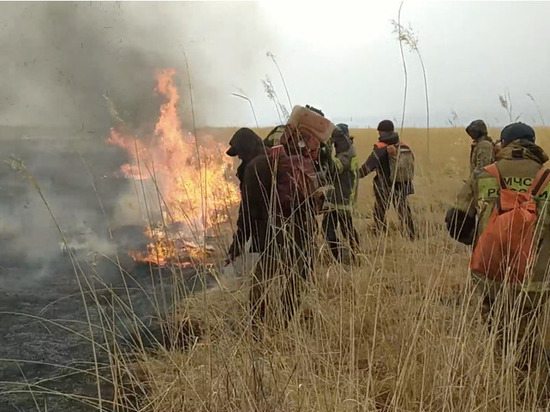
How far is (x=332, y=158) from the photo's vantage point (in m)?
5.46

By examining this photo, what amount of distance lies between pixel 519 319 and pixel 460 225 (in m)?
1.30

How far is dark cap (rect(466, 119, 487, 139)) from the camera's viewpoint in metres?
6.65

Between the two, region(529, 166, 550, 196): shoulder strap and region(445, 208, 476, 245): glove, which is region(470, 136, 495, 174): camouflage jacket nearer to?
region(445, 208, 476, 245): glove

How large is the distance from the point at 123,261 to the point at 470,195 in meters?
5.24

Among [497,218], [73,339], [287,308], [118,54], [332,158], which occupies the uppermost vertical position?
[118,54]

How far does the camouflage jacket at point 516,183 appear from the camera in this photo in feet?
10.4

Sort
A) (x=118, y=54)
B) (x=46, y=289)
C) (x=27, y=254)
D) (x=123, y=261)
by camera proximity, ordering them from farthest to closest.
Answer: (x=118, y=54)
(x=27, y=254)
(x=123, y=261)
(x=46, y=289)

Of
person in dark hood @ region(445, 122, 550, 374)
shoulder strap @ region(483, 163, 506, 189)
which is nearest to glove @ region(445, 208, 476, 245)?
person in dark hood @ region(445, 122, 550, 374)

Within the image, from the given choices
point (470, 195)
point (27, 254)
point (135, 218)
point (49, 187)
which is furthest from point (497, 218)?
point (49, 187)

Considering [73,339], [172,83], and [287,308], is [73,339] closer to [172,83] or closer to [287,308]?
[287,308]

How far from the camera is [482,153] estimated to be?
21.7 ft

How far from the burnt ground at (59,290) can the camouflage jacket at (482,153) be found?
12.1 ft

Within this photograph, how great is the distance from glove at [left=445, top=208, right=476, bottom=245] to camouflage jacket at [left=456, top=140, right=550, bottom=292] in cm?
9

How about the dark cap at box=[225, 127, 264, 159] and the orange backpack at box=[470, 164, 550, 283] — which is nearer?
the orange backpack at box=[470, 164, 550, 283]
